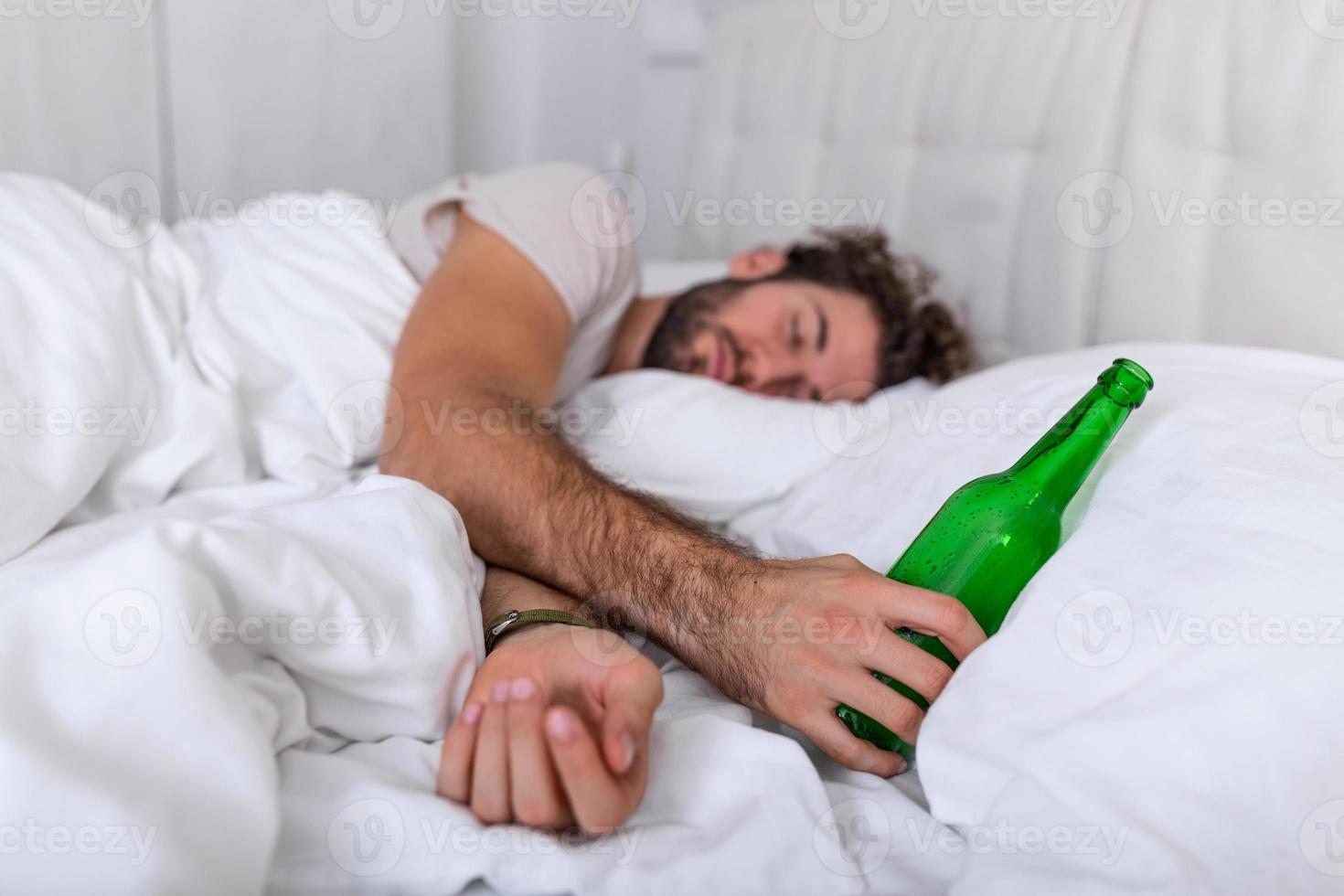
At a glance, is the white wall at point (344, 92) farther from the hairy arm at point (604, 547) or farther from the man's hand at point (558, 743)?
the man's hand at point (558, 743)

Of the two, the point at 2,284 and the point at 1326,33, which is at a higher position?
the point at 1326,33

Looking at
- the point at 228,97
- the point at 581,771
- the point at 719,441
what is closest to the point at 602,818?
the point at 581,771

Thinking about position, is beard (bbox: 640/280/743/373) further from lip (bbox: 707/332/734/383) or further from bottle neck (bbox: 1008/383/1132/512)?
bottle neck (bbox: 1008/383/1132/512)

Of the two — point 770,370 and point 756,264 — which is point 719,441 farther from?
point 756,264

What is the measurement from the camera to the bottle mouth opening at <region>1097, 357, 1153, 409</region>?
0.70 meters

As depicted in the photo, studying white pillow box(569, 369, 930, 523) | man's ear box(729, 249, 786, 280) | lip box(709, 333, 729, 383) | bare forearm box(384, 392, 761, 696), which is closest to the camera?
bare forearm box(384, 392, 761, 696)

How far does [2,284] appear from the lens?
3.03ft

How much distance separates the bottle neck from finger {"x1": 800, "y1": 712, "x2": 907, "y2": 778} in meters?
0.22

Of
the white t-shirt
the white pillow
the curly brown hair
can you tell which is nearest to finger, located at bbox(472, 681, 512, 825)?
the white pillow

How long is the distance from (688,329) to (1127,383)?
30.4 inches

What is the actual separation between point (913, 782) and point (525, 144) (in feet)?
7.85

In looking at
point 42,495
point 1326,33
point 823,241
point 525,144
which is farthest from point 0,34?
point 1326,33

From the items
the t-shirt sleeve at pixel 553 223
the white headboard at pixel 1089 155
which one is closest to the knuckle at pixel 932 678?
the white headboard at pixel 1089 155

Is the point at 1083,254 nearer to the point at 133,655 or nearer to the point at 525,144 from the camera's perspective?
the point at 133,655
